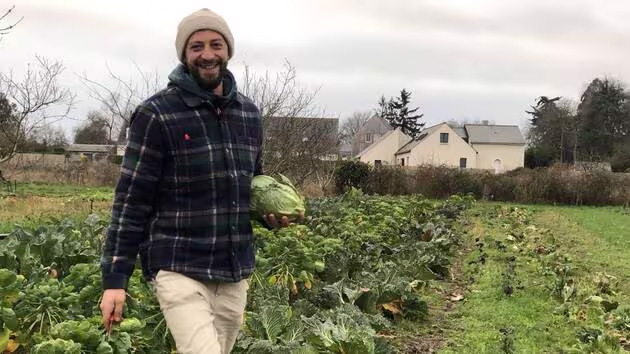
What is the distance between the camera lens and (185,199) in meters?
2.68

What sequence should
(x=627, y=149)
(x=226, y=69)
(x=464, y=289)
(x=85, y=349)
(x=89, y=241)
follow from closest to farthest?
(x=226, y=69) → (x=85, y=349) → (x=89, y=241) → (x=464, y=289) → (x=627, y=149)

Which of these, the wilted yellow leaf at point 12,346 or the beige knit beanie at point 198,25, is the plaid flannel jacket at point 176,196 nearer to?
the beige knit beanie at point 198,25

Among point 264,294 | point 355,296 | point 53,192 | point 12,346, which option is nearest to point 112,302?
point 12,346

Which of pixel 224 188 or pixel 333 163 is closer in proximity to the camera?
pixel 224 188

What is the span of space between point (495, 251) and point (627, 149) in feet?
146

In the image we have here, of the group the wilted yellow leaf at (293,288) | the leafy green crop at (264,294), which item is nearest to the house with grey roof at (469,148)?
the leafy green crop at (264,294)

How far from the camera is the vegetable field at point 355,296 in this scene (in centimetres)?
352

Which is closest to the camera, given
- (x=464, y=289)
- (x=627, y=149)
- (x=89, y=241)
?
(x=89, y=241)

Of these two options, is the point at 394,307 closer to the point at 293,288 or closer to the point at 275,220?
the point at 293,288

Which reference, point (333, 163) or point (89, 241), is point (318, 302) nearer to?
point (89, 241)

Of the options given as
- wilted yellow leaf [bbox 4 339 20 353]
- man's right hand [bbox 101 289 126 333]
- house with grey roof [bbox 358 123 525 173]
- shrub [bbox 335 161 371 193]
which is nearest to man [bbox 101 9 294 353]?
man's right hand [bbox 101 289 126 333]

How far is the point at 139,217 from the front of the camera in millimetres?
2639

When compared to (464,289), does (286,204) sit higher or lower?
higher

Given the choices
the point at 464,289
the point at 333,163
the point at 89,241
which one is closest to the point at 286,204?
the point at 89,241
